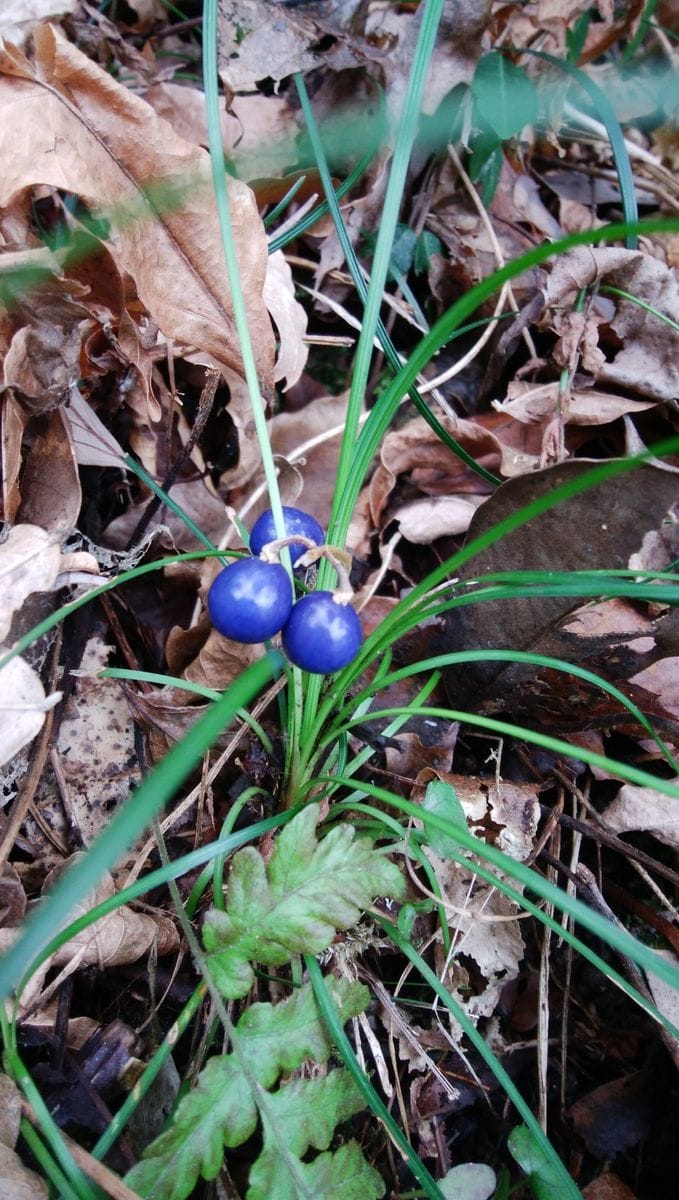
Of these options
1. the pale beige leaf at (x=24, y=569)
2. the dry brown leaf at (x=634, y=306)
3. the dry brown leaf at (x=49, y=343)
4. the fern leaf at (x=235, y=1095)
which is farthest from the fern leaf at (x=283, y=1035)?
the dry brown leaf at (x=634, y=306)

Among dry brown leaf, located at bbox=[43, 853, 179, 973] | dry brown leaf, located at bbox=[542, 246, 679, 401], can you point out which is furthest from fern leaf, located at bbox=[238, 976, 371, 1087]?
dry brown leaf, located at bbox=[542, 246, 679, 401]

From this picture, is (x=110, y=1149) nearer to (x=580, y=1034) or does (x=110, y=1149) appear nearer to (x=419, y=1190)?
(x=419, y=1190)

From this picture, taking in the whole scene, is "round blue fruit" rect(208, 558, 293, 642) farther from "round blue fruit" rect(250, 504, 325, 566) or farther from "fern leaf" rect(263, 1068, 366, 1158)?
"fern leaf" rect(263, 1068, 366, 1158)

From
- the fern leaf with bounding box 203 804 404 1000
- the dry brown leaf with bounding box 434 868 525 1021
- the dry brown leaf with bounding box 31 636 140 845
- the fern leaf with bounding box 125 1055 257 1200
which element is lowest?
the dry brown leaf with bounding box 434 868 525 1021

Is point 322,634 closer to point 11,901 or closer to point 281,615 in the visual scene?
point 281,615

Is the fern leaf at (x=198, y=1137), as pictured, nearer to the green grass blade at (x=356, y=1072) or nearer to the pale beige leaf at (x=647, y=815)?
the green grass blade at (x=356, y=1072)

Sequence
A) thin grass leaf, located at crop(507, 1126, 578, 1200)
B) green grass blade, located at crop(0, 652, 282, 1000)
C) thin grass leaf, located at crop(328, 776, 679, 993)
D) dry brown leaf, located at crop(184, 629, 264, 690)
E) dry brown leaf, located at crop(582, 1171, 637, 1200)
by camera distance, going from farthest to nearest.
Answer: dry brown leaf, located at crop(184, 629, 264, 690) → dry brown leaf, located at crop(582, 1171, 637, 1200) → thin grass leaf, located at crop(507, 1126, 578, 1200) → thin grass leaf, located at crop(328, 776, 679, 993) → green grass blade, located at crop(0, 652, 282, 1000)

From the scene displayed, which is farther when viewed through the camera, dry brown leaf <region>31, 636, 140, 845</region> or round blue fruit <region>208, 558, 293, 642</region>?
dry brown leaf <region>31, 636, 140, 845</region>

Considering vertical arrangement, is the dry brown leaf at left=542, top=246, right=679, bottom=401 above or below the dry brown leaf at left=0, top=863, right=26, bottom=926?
above

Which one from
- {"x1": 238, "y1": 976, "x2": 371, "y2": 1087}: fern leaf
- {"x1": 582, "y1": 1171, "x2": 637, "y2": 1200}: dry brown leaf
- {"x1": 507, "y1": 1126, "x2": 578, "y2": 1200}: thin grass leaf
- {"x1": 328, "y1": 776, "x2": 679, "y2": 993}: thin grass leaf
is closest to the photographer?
{"x1": 328, "y1": 776, "x2": 679, "y2": 993}: thin grass leaf
